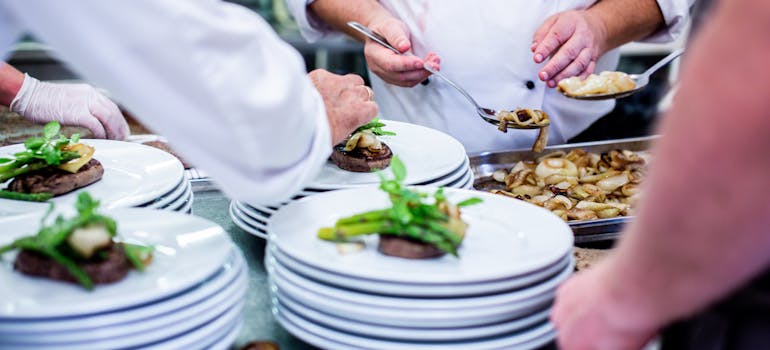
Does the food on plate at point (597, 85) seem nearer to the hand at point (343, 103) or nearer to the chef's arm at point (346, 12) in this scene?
the hand at point (343, 103)

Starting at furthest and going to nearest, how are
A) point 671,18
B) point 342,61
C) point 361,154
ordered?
point 342,61, point 671,18, point 361,154

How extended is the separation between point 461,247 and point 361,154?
0.48m

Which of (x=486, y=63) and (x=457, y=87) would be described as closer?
(x=457, y=87)

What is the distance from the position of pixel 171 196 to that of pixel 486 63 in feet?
3.93

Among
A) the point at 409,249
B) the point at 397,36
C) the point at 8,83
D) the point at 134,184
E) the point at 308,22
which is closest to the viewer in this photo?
the point at 409,249

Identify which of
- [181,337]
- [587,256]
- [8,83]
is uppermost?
[181,337]

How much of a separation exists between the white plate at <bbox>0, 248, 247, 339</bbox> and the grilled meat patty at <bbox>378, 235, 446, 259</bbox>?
255mm

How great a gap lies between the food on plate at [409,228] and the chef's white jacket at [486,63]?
117 cm

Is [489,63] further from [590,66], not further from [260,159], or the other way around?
[260,159]

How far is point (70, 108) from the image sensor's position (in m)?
2.08

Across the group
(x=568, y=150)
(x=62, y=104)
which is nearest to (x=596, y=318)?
(x=568, y=150)

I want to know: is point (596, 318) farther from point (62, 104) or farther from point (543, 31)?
point (62, 104)

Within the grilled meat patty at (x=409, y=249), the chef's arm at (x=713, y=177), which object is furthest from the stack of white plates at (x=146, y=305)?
the chef's arm at (x=713, y=177)

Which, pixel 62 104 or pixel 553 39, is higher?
pixel 553 39
